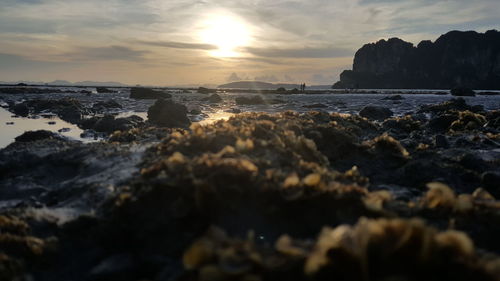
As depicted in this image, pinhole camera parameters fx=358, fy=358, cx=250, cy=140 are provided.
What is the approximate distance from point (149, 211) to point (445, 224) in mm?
3325

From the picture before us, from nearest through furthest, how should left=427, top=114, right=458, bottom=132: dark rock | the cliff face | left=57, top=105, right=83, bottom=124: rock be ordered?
left=427, top=114, right=458, bottom=132: dark rock < left=57, top=105, right=83, bottom=124: rock < the cliff face

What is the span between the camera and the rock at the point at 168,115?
17.9m

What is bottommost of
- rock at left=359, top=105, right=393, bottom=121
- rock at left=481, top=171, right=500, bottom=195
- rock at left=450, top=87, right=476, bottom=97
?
rock at left=481, top=171, right=500, bottom=195

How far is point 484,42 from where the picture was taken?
163m

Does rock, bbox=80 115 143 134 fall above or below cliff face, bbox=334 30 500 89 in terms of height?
below

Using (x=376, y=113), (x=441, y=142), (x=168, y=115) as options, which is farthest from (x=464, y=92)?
(x=168, y=115)

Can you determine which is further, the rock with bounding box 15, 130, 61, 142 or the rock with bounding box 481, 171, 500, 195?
the rock with bounding box 15, 130, 61, 142

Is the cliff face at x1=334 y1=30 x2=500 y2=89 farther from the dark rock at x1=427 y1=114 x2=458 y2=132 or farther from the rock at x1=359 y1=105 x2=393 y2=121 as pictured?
the dark rock at x1=427 y1=114 x2=458 y2=132

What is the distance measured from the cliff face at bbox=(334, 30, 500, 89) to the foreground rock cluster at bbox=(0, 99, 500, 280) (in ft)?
587

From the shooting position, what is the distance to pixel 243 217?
12.8 feet

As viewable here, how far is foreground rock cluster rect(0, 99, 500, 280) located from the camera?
251 cm

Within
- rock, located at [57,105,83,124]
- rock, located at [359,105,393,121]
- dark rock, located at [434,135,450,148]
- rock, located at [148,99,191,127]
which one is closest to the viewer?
dark rock, located at [434,135,450,148]

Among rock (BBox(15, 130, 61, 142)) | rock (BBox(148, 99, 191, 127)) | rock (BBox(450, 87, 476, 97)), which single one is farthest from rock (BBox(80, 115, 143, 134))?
rock (BBox(450, 87, 476, 97))

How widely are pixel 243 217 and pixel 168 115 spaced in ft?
48.7
